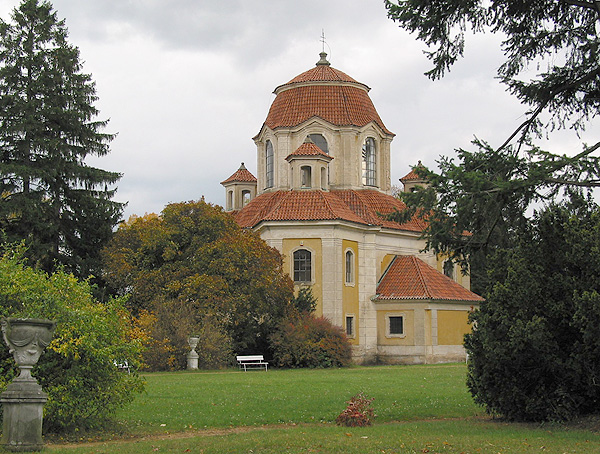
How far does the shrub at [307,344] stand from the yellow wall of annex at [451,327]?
762 cm

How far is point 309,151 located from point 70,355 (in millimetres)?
36586

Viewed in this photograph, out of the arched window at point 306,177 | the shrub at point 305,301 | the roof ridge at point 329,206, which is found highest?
the arched window at point 306,177

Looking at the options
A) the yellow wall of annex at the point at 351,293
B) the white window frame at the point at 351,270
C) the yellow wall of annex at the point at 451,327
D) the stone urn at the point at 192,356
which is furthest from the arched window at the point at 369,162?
the stone urn at the point at 192,356

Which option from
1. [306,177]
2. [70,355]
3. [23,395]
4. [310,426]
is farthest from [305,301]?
[23,395]

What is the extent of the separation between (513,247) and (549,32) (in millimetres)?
5214

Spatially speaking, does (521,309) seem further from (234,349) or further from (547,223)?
(234,349)

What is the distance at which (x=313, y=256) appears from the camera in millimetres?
49219

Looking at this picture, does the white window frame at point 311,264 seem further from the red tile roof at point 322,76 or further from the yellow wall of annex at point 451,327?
the red tile roof at point 322,76

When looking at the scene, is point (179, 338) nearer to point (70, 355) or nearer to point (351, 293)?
point (351, 293)

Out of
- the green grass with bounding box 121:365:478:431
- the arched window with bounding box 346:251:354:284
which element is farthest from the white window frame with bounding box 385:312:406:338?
the green grass with bounding box 121:365:478:431

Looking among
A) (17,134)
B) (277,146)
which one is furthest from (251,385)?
(277,146)

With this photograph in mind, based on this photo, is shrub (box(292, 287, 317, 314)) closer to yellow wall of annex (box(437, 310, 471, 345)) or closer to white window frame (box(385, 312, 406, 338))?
white window frame (box(385, 312, 406, 338))

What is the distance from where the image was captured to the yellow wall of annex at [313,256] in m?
49.0

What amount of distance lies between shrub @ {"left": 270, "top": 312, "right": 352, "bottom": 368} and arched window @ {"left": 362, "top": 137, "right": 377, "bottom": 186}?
48.5 feet
